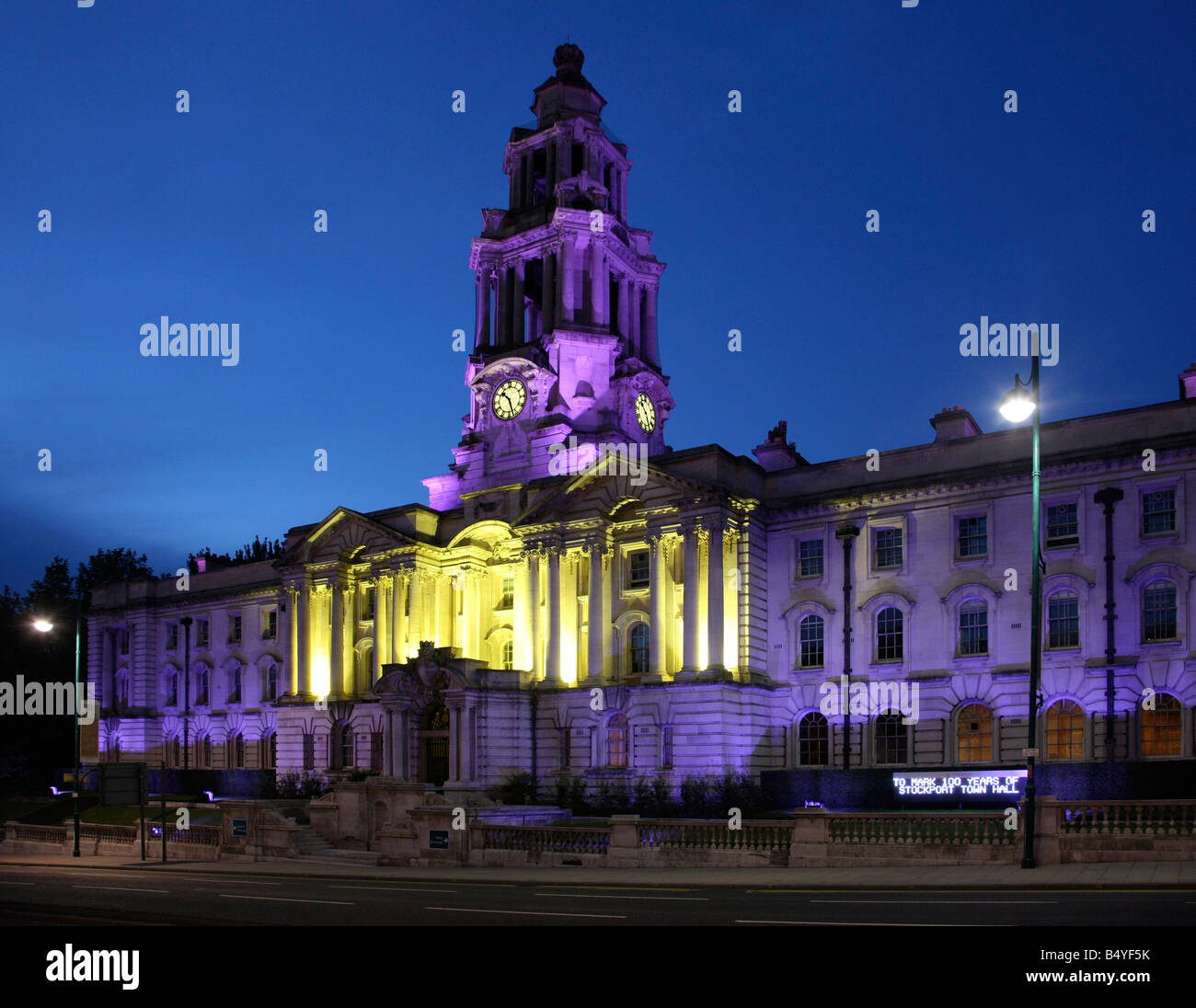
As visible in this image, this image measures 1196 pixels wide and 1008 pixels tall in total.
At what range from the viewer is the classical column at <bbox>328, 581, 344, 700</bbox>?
58.8 m

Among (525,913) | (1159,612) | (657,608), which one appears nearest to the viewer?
(525,913)

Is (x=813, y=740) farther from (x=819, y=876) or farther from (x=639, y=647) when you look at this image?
(x=819, y=876)

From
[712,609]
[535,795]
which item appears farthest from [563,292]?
[535,795]

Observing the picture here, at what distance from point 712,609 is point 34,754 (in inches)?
2065

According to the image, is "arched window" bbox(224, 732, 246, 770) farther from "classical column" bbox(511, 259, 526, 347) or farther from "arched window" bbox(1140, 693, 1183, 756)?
"arched window" bbox(1140, 693, 1183, 756)

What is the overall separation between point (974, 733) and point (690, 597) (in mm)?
11918

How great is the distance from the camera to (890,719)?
45.2 meters

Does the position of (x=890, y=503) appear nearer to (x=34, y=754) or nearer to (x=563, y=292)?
(x=563, y=292)

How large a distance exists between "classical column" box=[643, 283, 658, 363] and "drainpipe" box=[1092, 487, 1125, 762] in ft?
104

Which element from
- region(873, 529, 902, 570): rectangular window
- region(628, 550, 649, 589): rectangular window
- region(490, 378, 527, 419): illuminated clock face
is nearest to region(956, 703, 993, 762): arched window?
region(873, 529, 902, 570): rectangular window

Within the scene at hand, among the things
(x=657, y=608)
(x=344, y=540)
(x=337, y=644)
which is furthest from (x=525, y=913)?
(x=344, y=540)

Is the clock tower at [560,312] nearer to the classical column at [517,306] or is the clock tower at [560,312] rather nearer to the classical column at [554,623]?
the classical column at [517,306]

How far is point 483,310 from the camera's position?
67.1 metres

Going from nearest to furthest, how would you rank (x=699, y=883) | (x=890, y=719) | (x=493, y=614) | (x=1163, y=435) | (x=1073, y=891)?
(x=1073, y=891) → (x=699, y=883) → (x=1163, y=435) → (x=890, y=719) → (x=493, y=614)
